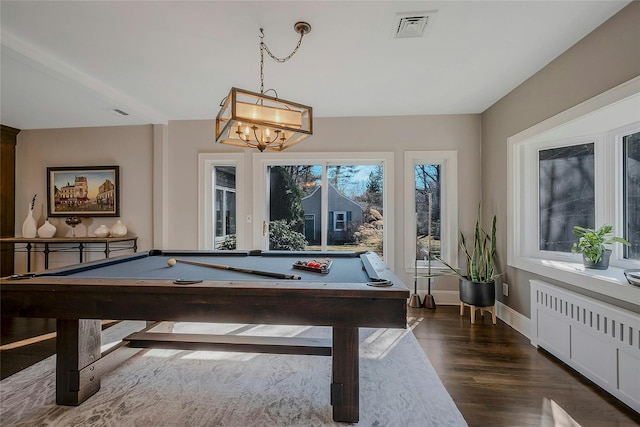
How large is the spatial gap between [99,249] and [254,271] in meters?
3.50

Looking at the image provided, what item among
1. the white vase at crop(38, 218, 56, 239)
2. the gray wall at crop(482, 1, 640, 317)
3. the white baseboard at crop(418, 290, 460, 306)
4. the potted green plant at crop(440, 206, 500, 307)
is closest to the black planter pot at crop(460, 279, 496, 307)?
the potted green plant at crop(440, 206, 500, 307)

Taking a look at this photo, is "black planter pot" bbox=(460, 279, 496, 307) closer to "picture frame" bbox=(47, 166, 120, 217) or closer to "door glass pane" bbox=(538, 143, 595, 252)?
"door glass pane" bbox=(538, 143, 595, 252)

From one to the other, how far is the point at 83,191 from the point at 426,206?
16.0ft

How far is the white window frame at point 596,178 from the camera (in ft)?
6.16

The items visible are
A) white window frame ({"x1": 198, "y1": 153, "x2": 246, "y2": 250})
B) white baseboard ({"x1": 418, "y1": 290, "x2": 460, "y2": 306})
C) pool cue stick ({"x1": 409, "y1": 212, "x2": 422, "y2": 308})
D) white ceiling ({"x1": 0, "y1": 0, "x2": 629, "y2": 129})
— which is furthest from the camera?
white window frame ({"x1": 198, "y1": 153, "x2": 246, "y2": 250})

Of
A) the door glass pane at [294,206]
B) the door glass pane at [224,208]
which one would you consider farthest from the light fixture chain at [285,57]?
the door glass pane at [224,208]

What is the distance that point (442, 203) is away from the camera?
3795 mm

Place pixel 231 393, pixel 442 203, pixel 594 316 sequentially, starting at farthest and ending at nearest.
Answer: pixel 442 203, pixel 594 316, pixel 231 393

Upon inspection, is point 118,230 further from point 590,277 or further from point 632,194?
point 632,194

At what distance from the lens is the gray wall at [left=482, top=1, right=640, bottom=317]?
1.77 metres

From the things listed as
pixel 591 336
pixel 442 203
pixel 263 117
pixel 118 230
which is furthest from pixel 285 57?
pixel 118 230

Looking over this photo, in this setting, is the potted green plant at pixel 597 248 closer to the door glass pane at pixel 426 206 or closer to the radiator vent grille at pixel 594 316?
the radiator vent grille at pixel 594 316

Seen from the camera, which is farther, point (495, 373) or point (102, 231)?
point (102, 231)

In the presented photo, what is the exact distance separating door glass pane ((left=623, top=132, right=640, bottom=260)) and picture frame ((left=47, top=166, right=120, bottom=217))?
5.53 meters
